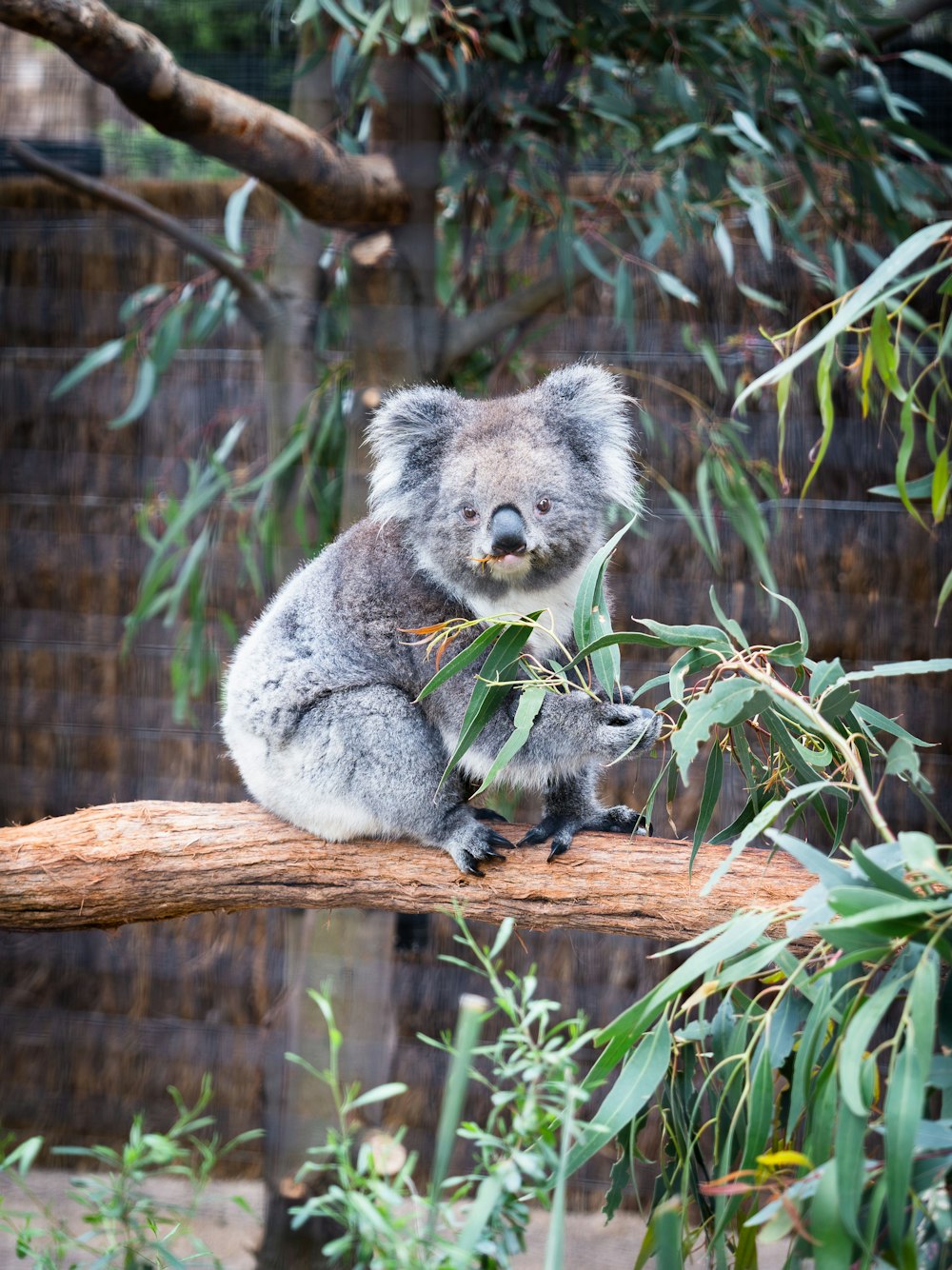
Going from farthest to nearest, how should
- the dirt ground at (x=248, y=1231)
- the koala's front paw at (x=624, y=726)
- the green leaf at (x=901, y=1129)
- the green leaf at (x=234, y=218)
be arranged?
the dirt ground at (x=248, y=1231), the green leaf at (x=234, y=218), the koala's front paw at (x=624, y=726), the green leaf at (x=901, y=1129)

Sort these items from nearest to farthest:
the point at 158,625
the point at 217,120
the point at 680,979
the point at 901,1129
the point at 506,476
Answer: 1. the point at 901,1129
2. the point at 680,979
3. the point at 506,476
4. the point at 217,120
5. the point at 158,625

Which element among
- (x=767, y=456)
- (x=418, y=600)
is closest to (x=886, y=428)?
(x=767, y=456)

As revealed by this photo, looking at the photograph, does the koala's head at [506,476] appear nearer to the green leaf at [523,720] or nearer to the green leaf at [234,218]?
the green leaf at [523,720]

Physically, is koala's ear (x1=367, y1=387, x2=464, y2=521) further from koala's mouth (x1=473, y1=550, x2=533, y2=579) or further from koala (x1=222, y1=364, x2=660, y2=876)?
koala's mouth (x1=473, y1=550, x2=533, y2=579)

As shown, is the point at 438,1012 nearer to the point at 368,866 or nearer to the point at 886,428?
the point at 368,866

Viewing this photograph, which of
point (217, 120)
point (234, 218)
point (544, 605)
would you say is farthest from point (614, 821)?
point (234, 218)

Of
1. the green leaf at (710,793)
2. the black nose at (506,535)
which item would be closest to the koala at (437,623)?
the black nose at (506,535)

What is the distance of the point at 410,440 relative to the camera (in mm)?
1660

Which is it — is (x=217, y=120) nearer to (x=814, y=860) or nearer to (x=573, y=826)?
(x=573, y=826)

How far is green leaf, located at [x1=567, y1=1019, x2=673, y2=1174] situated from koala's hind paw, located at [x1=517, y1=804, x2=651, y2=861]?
0.46m

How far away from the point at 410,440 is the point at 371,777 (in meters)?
0.49

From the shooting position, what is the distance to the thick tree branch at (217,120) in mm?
1673

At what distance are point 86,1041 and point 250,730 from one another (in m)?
1.65

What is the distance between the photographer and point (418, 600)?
1648 millimetres
